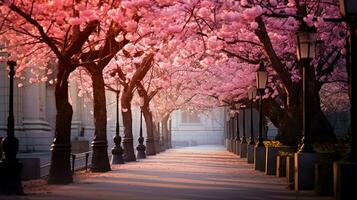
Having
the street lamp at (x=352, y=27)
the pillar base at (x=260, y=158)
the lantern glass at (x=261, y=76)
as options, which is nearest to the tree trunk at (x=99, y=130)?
the pillar base at (x=260, y=158)

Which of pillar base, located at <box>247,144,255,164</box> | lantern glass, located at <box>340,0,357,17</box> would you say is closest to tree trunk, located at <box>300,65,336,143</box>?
pillar base, located at <box>247,144,255,164</box>

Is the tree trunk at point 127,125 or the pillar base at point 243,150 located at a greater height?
the tree trunk at point 127,125

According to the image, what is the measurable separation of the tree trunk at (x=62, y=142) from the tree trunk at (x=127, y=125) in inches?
561

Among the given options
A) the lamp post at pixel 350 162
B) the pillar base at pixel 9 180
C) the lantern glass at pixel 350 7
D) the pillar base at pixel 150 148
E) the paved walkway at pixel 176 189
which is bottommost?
the pillar base at pixel 150 148

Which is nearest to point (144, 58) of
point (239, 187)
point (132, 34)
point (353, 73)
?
point (132, 34)

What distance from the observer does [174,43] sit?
888 inches

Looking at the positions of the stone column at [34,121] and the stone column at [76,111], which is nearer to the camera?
the stone column at [34,121]

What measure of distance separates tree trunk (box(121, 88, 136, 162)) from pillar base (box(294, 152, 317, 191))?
18.8 meters

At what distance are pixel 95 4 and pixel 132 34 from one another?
7.88 feet

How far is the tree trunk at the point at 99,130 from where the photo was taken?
23.9 metres

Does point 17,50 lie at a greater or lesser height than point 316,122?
greater

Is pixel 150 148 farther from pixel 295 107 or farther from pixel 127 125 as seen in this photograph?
pixel 295 107

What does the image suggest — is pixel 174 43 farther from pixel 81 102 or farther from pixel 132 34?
pixel 81 102

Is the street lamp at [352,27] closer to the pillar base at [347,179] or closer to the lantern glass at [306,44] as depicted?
the pillar base at [347,179]
